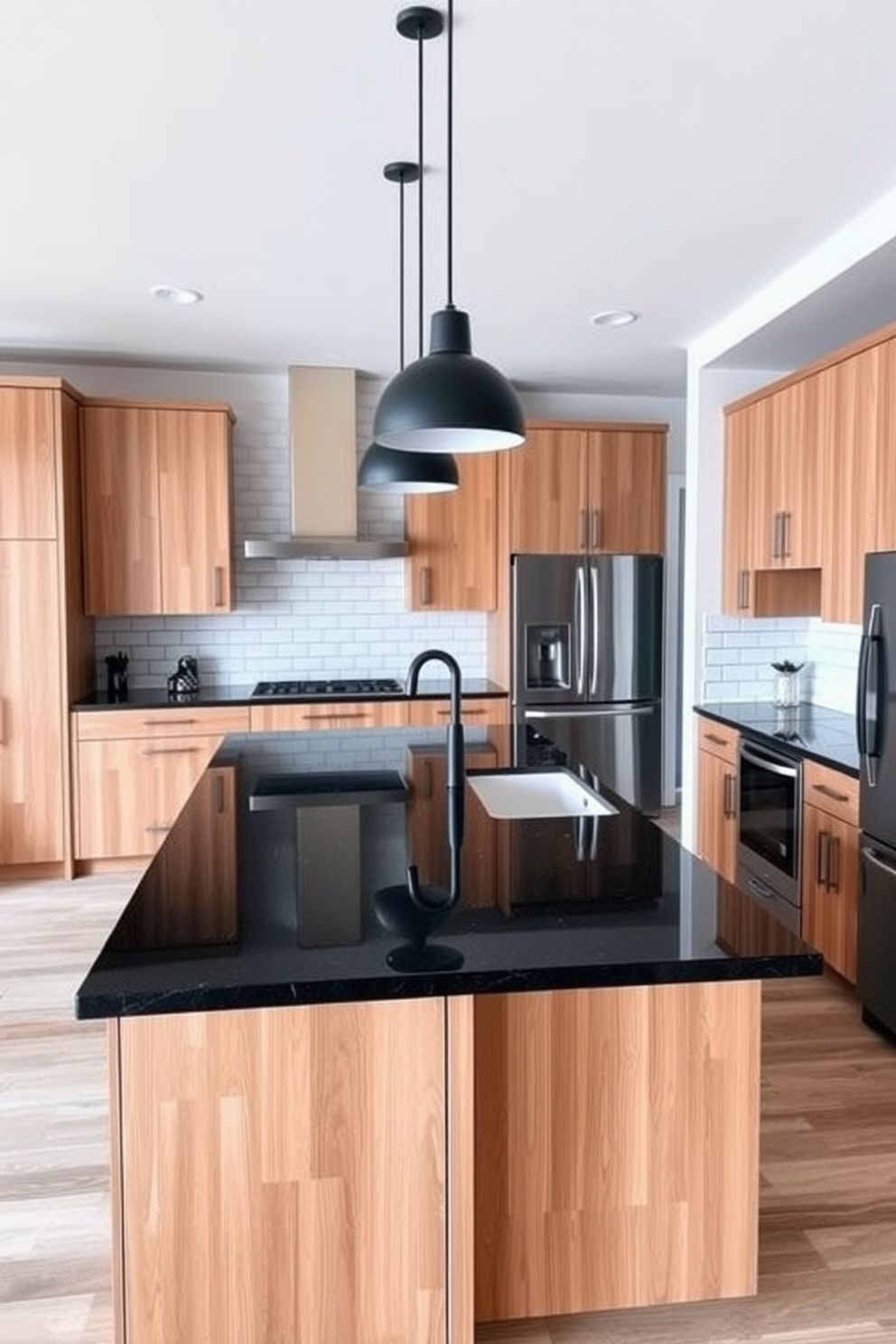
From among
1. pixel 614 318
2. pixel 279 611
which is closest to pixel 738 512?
pixel 614 318

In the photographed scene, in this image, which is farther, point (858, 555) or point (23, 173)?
point (858, 555)

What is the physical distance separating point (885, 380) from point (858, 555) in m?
0.60

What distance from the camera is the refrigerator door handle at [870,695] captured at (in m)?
2.79

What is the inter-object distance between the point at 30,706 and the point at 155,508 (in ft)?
3.81

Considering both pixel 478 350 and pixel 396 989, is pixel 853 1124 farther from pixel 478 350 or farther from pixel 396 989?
pixel 478 350

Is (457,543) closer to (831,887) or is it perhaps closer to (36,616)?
(36,616)

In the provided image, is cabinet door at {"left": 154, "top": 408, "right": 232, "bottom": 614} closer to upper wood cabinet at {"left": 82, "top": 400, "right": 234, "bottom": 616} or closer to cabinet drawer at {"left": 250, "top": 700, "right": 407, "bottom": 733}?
upper wood cabinet at {"left": 82, "top": 400, "right": 234, "bottom": 616}

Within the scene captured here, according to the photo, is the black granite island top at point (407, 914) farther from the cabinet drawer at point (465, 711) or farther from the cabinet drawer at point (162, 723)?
the cabinet drawer at point (465, 711)

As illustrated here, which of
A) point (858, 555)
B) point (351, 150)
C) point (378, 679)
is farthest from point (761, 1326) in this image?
point (378, 679)

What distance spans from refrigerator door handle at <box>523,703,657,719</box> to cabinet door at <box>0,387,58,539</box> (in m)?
2.62

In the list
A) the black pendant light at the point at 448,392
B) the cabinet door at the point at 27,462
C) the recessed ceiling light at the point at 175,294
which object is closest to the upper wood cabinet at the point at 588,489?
the recessed ceiling light at the point at 175,294

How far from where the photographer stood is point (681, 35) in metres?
1.98

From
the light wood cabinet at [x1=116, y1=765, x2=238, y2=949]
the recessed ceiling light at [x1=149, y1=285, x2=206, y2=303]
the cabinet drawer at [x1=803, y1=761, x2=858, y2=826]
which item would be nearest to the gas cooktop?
the recessed ceiling light at [x1=149, y1=285, x2=206, y2=303]

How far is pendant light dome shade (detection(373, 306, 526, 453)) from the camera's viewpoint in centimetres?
175
